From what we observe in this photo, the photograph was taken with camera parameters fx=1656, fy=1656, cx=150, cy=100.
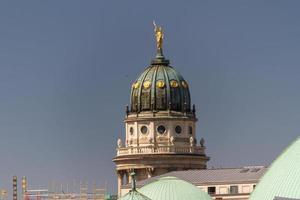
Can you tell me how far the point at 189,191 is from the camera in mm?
156375

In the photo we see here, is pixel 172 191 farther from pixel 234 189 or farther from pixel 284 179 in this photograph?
pixel 234 189

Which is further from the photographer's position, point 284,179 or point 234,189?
point 234,189

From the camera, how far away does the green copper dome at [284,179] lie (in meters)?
126

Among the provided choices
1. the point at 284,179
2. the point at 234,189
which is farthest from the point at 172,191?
the point at 234,189

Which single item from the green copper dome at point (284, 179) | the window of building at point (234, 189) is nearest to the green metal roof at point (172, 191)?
the green copper dome at point (284, 179)

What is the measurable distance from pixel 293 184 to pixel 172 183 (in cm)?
3316

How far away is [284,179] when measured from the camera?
418 feet

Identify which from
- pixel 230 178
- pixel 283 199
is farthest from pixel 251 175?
pixel 283 199

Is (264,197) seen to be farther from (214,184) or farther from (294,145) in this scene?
(214,184)

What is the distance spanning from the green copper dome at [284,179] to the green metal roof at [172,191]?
22258mm

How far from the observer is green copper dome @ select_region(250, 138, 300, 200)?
125750mm

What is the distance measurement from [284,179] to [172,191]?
28.6 metres

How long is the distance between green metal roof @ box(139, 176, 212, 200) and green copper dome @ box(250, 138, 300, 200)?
2226cm

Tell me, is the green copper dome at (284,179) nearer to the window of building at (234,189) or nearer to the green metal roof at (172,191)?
the green metal roof at (172,191)
